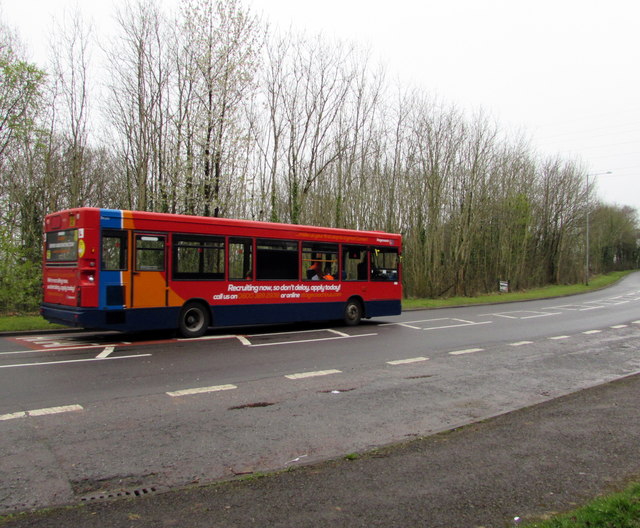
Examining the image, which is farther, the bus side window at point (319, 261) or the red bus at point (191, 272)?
the bus side window at point (319, 261)

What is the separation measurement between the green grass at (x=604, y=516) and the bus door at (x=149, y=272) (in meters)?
9.72

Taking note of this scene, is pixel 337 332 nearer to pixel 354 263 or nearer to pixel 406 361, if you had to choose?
pixel 354 263

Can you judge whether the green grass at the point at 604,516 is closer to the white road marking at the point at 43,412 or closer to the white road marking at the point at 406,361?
the white road marking at the point at 43,412

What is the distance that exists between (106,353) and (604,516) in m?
9.05

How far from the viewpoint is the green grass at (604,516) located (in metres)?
3.22

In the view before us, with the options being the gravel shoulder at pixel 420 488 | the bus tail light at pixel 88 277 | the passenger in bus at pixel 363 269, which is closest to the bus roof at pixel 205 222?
the passenger in bus at pixel 363 269

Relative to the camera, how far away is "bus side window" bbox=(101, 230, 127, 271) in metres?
11.0

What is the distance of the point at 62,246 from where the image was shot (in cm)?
1156

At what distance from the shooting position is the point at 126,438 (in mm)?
5250

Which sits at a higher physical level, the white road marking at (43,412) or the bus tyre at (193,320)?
the bus tyre at (193,320)

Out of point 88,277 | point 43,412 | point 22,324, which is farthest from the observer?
point 22,324

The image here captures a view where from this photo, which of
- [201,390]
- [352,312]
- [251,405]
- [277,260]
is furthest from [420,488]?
[352,312]

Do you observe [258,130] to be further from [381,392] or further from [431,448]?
[431,448]

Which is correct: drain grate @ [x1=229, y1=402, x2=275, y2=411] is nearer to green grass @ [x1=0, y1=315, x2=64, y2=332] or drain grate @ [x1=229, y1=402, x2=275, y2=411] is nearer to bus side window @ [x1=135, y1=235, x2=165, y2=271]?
bus side window @ [x1=135, y1=235, x2=165, y2=271]
